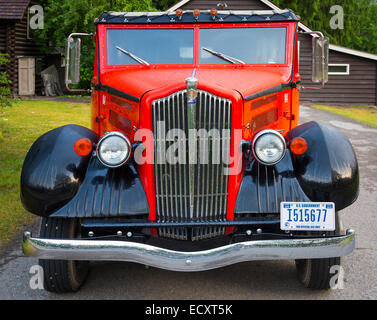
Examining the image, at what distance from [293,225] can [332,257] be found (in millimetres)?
405

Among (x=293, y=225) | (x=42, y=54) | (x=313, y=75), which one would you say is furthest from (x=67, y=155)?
(x=42, y=54)

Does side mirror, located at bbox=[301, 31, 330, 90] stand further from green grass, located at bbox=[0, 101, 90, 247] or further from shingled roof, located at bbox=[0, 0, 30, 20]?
shingled roof, located at bbox=[0, 0, 30, 20]

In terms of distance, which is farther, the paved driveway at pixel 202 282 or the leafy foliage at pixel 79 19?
the leafy foliage at pixel 79 19

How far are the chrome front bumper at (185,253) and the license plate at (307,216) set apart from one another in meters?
0.14

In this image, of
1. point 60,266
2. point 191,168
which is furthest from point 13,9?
point 191,168

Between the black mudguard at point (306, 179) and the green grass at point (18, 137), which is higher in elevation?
the black mudguard at point (306, 179)

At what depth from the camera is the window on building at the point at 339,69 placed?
83.2ft

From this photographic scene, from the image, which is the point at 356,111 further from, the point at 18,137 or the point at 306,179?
the point at 306,179

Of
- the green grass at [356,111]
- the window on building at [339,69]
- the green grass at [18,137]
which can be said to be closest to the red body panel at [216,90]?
the green grass at [18,137]

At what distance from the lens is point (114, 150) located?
13.1 feet

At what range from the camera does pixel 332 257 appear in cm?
388

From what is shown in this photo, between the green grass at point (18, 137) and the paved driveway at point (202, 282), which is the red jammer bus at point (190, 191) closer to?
the paved driveway at point (202, 282)

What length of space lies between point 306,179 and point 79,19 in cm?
2166
